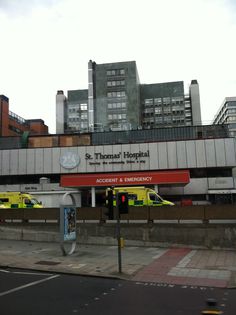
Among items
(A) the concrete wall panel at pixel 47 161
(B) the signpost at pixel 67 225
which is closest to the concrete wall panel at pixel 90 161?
(A) the concrete wall panel at pixel 47 161

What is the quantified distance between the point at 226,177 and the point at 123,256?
31287 mm

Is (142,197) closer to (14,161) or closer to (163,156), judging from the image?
(163,156)

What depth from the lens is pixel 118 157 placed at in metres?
47.0

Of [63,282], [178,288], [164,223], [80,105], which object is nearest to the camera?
[178,288]

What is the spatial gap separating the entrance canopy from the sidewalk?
20.0 metres

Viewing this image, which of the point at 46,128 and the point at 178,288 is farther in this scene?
the point at 46,128

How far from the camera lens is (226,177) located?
45312mm

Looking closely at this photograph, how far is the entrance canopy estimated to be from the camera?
3947cm

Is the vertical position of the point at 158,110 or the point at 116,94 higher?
the point at 116,94

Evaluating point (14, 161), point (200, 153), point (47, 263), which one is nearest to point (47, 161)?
point (14, 161)

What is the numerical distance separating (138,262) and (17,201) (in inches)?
757

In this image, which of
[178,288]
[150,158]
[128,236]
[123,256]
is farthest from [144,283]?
[150,158]

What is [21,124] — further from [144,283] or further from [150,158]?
[144,283]

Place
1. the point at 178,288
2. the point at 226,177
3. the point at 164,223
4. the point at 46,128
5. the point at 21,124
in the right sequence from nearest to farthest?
the point at 178,288
the point at 164,223
the point at 226,177
the point at 21,124
the point at 46,128
